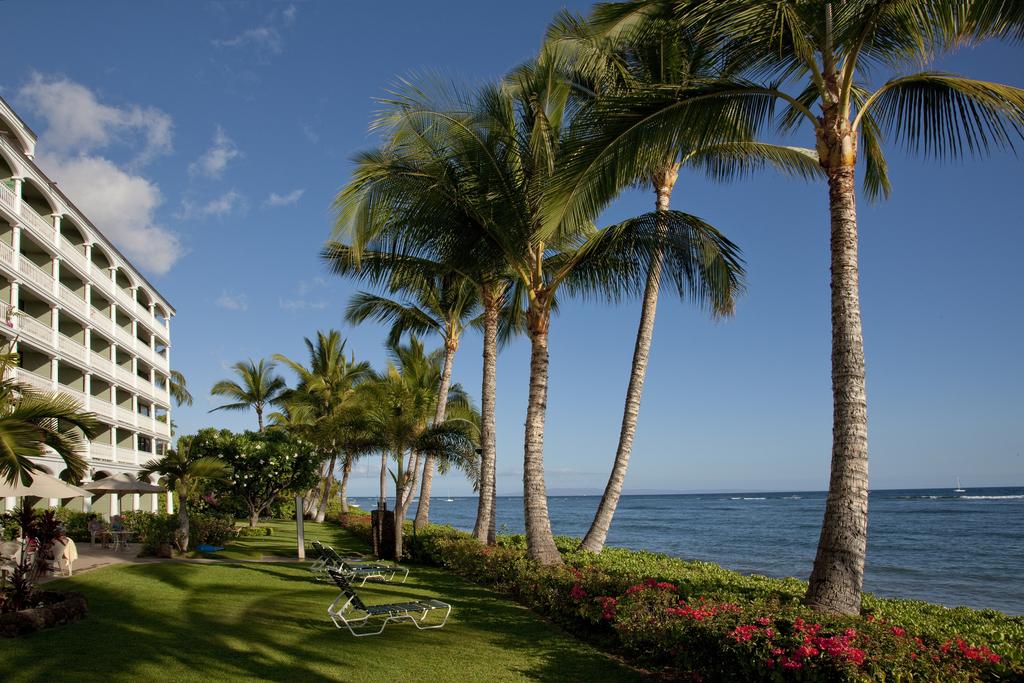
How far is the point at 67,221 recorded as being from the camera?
30750 mm

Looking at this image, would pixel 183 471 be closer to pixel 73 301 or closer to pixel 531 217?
pixel 531 217

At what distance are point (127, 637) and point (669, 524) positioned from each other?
54.5 metres

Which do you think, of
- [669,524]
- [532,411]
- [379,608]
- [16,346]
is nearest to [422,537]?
[532,411]

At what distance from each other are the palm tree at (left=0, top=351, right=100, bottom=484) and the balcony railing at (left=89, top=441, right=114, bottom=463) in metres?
22.1

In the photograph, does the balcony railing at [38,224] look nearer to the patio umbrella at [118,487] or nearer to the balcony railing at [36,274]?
the balcony railing at [36,274]

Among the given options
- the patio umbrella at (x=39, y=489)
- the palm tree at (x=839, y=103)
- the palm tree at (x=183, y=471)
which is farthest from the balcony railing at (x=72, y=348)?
the palm tree at (x=839, y=103)

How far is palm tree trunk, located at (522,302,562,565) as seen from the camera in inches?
465

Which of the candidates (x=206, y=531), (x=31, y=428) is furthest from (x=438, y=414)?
(x=31, y=428)

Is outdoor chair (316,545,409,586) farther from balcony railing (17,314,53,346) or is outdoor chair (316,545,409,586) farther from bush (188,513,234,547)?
balcony railing (17,314,53,346)

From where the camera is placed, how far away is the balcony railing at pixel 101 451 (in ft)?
100

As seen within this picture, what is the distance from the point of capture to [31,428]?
30.6 feet

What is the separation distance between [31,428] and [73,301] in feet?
Result: 77.3

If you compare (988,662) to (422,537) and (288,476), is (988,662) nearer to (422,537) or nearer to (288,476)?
(422,537)

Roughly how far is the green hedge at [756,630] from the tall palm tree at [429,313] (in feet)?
33.2
